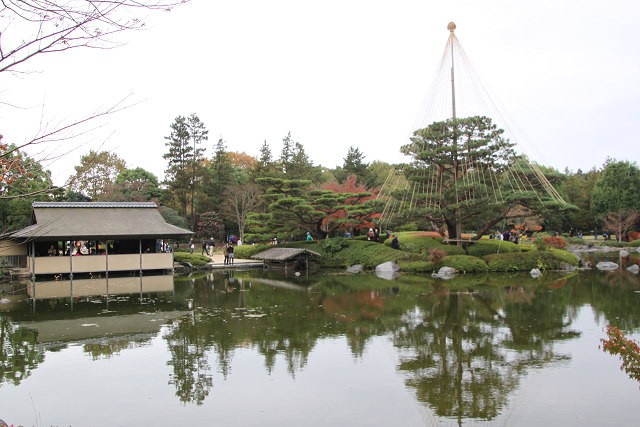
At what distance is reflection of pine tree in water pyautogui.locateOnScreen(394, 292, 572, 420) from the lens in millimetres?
5797

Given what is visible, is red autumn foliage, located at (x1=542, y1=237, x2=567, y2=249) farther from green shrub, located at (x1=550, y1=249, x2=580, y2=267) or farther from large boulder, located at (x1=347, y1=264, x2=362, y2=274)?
large boulder, located at (x1=347, y1=264, x2=362, y2=274)

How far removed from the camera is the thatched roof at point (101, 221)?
19.4 meters

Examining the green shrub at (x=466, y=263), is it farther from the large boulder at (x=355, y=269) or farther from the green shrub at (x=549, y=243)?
the large boulder at (x=355, y=269)

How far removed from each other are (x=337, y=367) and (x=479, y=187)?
51.0 ft

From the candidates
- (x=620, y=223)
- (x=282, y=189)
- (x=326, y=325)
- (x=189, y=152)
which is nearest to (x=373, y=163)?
(x=189, y=152)

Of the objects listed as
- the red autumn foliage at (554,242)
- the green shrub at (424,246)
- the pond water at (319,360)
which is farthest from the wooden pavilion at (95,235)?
the red autumn foliage at (554,242)

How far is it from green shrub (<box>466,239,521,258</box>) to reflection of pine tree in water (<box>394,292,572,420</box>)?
35.1 ft

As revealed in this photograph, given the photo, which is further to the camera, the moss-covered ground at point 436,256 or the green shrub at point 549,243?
the green shrub at point 549,243

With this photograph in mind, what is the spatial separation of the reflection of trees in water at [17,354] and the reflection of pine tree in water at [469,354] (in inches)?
227

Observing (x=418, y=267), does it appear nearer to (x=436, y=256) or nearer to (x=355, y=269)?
(x=436, y=256)

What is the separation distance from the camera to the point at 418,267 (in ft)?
68.3

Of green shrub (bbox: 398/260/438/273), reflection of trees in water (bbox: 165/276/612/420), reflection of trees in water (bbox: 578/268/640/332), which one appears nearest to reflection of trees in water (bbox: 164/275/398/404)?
reflection of trees in water (bbox: 165/276/612/420)

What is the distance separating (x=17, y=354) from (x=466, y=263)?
54.8 ft

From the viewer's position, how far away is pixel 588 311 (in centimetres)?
1120
